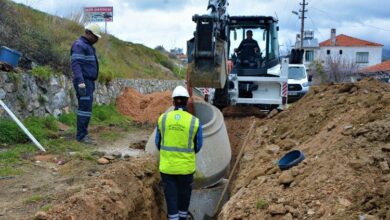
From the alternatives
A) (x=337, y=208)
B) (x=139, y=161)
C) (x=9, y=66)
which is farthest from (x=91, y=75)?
(x=337, y=208)

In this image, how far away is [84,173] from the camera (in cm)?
683

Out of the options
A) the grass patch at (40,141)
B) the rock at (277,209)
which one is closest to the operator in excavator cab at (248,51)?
the grass patch at (40,141)

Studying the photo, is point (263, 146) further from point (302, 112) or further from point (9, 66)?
point (9, 66)

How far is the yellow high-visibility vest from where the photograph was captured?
6383mm

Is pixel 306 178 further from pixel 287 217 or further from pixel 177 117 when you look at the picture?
pixel 177 117

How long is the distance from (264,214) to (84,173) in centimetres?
281

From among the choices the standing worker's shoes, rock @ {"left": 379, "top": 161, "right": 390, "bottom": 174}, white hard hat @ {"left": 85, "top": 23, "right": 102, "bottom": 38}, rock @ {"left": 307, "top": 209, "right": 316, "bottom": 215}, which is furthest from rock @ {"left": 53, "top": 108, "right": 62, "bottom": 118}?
rock @ {"left": 379, "top": 161, "right": 390, "bottom": 174}

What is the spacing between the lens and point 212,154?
7.99 meters

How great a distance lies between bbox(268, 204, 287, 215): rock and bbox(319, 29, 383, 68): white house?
7219 centimetres

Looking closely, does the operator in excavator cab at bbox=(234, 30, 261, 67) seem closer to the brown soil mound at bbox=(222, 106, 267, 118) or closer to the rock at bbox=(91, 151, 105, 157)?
the brown soil mound at bbox=(222, 106, 267, 118)

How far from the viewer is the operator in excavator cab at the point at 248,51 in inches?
516

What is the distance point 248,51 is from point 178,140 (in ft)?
23.6

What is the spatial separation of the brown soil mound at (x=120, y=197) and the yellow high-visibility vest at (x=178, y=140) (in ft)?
2.22

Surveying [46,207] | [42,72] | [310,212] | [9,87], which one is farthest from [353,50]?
[46,207]
